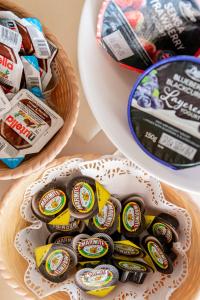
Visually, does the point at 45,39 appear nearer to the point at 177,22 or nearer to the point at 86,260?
the point at 177,22

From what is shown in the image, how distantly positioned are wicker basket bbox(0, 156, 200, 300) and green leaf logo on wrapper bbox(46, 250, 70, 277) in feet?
0.17

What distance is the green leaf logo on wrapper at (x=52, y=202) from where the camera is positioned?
0.88m

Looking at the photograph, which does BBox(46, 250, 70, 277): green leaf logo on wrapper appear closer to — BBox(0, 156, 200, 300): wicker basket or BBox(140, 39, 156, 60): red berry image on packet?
BBox(0, 156, 200, 300): wicker basket

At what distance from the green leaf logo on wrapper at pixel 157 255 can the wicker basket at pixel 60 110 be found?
0.94 ft

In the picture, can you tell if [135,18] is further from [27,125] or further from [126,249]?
[126,249]

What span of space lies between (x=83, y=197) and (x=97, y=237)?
9 centimetres

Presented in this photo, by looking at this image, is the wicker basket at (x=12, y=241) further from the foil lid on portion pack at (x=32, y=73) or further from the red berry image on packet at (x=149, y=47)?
the red berry image on packet at (x=149, y=47)

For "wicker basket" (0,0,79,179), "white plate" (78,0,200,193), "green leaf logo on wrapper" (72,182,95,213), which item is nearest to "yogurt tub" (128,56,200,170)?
"white plate" (78,0,200,193)

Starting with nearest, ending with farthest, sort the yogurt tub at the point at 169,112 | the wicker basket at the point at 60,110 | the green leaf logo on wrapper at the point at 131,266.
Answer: the yogurt tub at the point at 169,112 < the wicker basket at the point at 60,110 < the green leaf logo on wrapper at the point at 131,266

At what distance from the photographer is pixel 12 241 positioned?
0.88 meters

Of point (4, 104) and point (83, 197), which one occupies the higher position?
point (4, 104)

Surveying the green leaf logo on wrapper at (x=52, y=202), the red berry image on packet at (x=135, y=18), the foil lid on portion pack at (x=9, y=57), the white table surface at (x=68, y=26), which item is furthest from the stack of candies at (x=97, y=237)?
the red berry image on packet at (x=135, y=18)

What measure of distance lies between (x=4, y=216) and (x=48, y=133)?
19 cm

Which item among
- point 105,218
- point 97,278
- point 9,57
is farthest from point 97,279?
point 9,57
